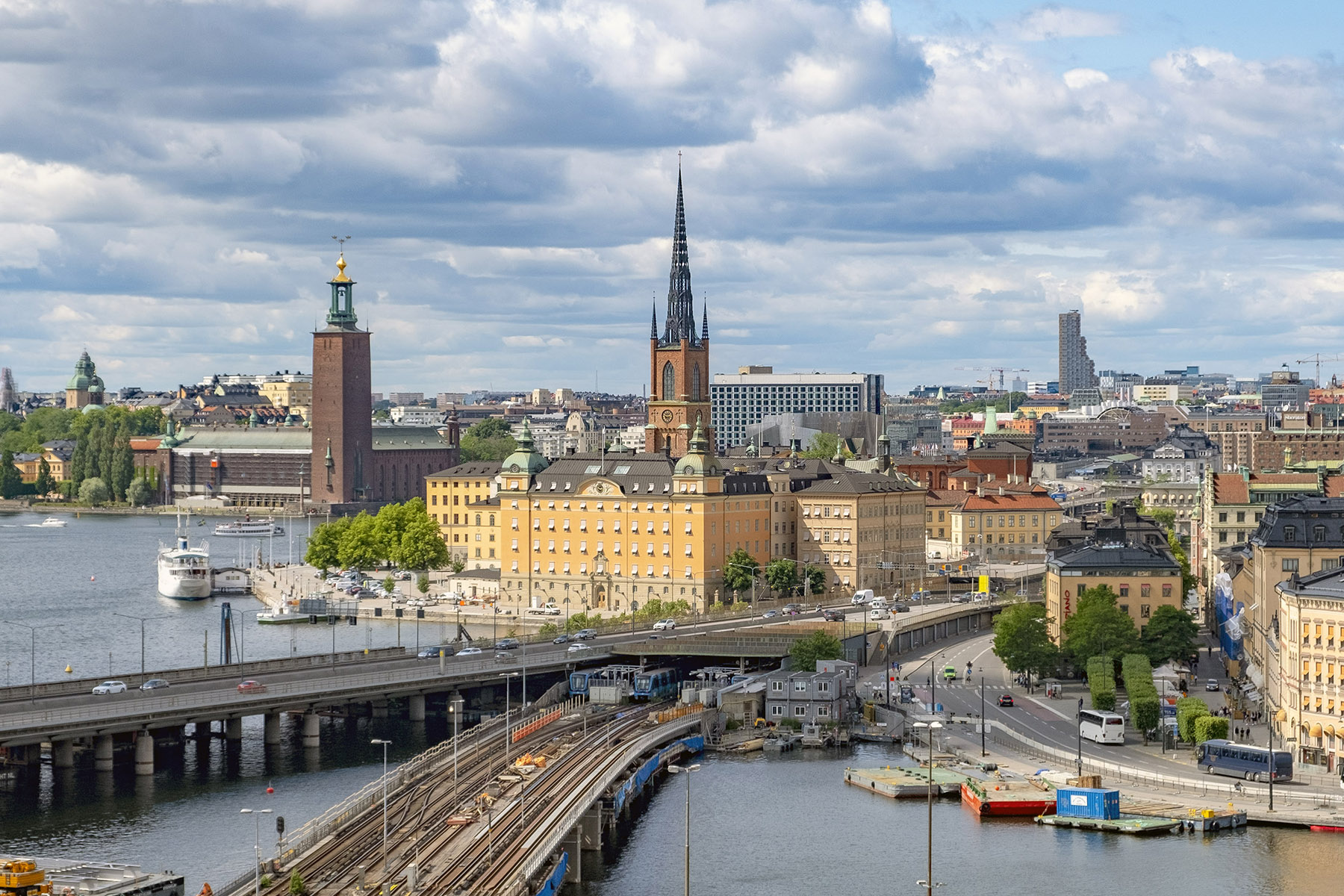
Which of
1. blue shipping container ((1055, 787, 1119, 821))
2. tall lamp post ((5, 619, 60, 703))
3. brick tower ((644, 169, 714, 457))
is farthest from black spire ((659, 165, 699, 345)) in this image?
blue shipping container ((1055, 787, 1119, 821))

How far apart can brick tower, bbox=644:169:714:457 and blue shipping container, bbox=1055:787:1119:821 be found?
88.7 metres

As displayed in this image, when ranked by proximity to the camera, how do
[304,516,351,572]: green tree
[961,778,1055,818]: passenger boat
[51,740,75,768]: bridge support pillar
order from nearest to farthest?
[961,778,1055,818]: passenger boat → [51,740,75,768]: bridge support pillar → [304,516,351,572]: green tree

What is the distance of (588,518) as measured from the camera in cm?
13050

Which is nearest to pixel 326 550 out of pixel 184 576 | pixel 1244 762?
pixel 184 576

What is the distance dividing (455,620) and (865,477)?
26.6m

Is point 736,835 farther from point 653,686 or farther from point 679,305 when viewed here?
point 679,305

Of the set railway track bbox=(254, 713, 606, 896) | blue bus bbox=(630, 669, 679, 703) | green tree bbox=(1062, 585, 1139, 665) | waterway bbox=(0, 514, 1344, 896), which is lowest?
waterway bbox=(0, 514, 1344, 896)

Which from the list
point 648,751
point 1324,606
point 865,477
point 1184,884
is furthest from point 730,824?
point 865,477

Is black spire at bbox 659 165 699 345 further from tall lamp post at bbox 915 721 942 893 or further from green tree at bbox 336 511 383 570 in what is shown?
tall lamp post at bbox 915 721 942 893

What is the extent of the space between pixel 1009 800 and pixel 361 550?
8462 centimetres

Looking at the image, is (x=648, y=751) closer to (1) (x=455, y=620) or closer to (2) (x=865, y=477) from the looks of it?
(1) (x=455, y=620)

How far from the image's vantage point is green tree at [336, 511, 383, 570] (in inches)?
5925

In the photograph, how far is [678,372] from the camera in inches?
6476

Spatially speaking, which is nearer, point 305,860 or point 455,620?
point 305,860
